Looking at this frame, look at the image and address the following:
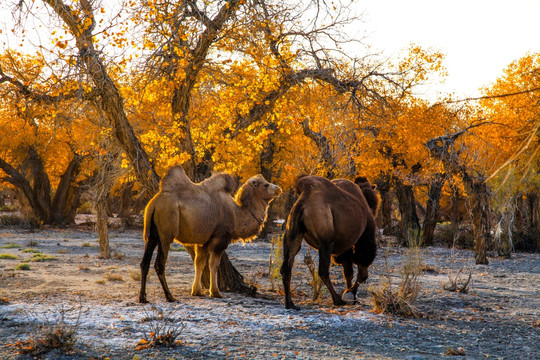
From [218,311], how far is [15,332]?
2.58 m

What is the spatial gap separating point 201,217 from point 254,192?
48.4 inches

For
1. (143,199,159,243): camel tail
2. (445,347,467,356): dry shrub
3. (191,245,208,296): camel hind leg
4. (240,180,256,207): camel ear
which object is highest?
(240,180,256,207): camel ear

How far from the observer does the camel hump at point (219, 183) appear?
9.30 m

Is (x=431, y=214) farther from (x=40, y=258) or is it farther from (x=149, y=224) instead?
(x=149, y=224)

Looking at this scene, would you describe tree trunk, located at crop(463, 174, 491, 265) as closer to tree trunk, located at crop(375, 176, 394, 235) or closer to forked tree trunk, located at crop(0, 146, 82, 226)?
tree trunk, located at crop(375, 176, 394, 235)

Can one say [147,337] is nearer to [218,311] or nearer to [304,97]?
[218,311]

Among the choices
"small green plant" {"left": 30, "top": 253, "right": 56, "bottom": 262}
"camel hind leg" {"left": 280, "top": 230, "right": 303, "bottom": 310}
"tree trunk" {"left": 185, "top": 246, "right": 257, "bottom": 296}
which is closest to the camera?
"camel hind leg" {"left": 280, "top": 230, "right": 303, "bottom": 310}

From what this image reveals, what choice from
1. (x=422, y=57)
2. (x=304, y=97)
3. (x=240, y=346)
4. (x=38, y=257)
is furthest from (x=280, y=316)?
(x=422, y=57)

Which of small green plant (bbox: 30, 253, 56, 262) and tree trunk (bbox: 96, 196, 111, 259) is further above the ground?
tree trunk (bbox: 96, 196, 111, 259)

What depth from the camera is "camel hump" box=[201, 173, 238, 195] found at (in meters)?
9.30

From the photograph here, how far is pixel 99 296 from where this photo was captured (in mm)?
9250

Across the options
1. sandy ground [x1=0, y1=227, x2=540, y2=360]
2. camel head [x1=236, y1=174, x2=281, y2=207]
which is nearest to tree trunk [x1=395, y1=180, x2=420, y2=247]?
sandy ground [x1=0, y1=227, x2=540, y2=360]

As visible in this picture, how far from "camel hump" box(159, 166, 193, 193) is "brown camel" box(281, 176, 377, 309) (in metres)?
1.83

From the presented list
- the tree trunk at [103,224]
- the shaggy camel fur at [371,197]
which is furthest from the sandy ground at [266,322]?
the tree trunk at [103,224]
